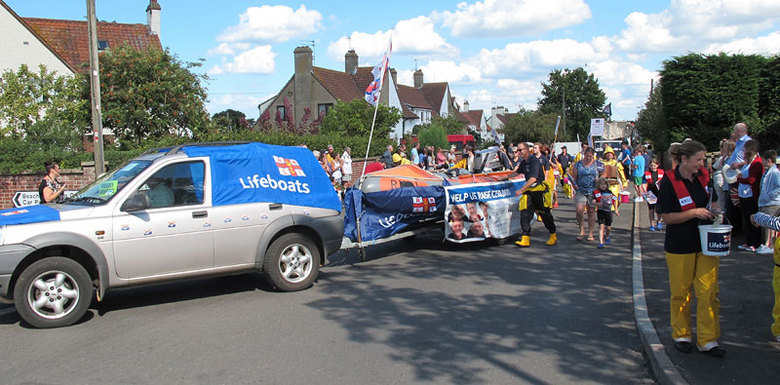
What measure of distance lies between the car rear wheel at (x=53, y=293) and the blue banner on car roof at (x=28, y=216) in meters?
0.43

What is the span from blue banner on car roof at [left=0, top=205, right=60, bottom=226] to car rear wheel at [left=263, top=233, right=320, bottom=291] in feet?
7.90

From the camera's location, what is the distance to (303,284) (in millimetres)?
8188

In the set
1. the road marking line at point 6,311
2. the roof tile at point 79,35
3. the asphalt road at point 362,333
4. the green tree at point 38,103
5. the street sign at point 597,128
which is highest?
the roof tile at point 79,35

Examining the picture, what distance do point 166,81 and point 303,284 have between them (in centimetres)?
1635

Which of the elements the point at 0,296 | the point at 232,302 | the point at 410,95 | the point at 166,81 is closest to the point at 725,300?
the point at 232,302

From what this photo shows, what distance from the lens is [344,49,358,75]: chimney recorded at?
59.8m

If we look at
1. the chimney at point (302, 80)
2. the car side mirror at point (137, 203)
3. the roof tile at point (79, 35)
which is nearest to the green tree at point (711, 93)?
the car side mirror at point (137, 203)

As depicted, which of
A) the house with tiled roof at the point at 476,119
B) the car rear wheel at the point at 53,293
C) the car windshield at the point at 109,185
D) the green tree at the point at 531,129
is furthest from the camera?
the house with tiled roof at the point at 476,119

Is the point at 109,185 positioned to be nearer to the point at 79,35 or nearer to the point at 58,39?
the point at 58,39

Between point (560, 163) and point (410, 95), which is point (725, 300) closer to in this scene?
point (560, 163)

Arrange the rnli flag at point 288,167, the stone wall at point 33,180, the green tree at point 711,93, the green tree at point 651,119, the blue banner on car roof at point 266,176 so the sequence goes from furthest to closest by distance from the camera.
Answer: the green tree at point 651,119 → the green tree at point 711,93 → the stone wall at point 33,180 → the rnli flag at point 288,167 → the blue banner on car roof at point 266,176

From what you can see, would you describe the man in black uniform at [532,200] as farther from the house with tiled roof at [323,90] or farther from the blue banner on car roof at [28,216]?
the house with tiled roof at [323,90]

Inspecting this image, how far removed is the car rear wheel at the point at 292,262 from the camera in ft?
25.9

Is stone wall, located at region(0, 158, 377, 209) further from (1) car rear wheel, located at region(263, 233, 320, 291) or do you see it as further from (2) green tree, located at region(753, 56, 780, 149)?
(2) green tree, located at region(753, 56, 780, 149)
